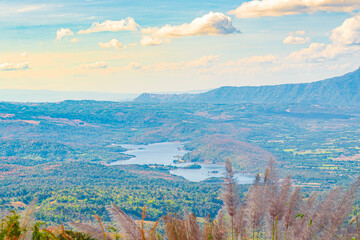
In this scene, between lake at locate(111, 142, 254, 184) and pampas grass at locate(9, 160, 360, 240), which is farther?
lake at locate(111, 142, 254, 184)

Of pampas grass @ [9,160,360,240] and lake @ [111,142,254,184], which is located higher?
pampas grass @ [9,160,360,240]

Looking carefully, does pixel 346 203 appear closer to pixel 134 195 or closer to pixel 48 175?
pixel 134 195

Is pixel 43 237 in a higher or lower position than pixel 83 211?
higher

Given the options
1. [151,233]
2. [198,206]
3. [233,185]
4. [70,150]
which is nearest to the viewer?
[151,233]

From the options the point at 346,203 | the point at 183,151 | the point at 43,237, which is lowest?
the point at 183,151

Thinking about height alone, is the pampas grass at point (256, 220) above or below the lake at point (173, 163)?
above

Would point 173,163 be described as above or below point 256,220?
below

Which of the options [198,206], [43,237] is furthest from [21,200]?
[43,237]

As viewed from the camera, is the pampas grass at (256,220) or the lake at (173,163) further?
the lake at (173,163)

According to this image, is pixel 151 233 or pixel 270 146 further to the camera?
pixel 270 146

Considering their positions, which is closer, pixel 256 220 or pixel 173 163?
pixel 256 220

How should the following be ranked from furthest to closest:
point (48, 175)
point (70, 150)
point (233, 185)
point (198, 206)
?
point (70, 150) → point (48, 175) → point (198, 206) → point (233, 185)
